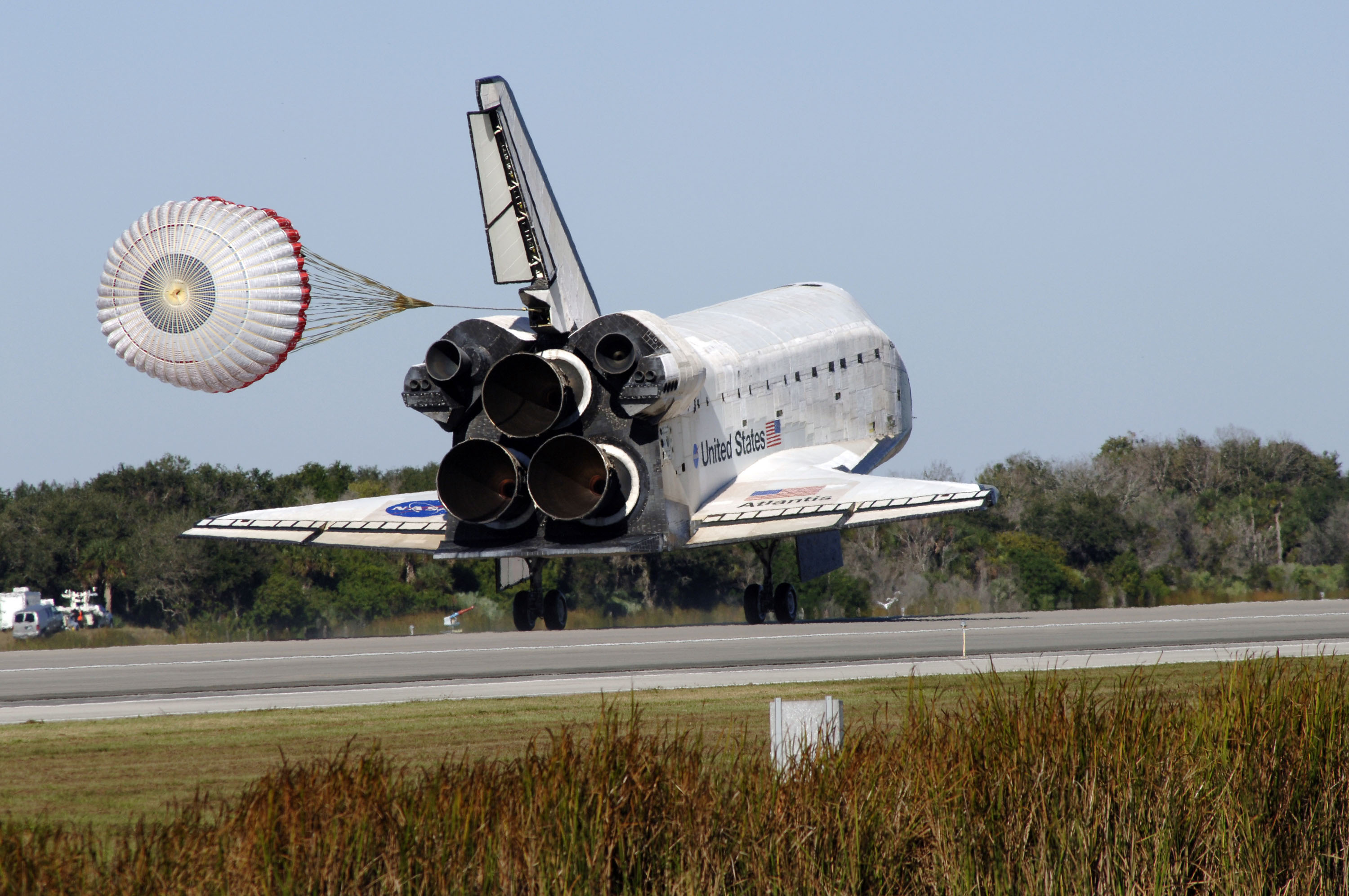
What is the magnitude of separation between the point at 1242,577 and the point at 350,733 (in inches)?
1135

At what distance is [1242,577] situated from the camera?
3419cm

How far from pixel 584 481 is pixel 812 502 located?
2931 mm

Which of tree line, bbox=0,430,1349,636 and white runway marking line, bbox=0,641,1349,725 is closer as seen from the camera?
white runway marking line, bbox=0,641,1349,725

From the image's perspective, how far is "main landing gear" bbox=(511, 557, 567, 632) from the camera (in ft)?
72.5

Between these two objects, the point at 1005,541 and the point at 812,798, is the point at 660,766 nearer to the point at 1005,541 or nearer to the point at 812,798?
the point at 812,798

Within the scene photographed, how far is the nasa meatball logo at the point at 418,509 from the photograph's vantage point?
2241 cm

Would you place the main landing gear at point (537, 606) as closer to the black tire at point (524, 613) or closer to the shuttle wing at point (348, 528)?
the black tire at point (524, 613)

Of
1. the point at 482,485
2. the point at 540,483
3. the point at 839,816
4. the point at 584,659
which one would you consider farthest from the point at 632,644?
the point at 839,816

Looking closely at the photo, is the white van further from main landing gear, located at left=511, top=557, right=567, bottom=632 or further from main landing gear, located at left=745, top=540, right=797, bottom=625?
main landing gear, located at left=745, top=540, right=797, bottom=625

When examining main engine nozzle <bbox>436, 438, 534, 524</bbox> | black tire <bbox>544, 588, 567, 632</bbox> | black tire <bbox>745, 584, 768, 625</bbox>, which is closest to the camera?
main engine nozzle <bbox>436, 438, 534, 524</bbox>

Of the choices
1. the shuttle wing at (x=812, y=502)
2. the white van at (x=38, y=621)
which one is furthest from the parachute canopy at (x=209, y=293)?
the white van at (x=38, y=621)

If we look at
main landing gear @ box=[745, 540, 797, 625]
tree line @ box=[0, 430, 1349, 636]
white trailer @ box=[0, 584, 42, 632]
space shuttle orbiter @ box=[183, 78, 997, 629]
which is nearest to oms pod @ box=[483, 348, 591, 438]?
space shuttle orbiter @ box=[183, 78, 997, 629]

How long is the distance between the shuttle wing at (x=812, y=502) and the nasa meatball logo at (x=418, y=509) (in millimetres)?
3524

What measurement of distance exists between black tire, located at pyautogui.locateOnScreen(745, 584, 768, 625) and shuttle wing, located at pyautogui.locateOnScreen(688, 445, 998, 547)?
1444 mm
